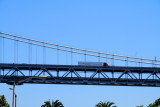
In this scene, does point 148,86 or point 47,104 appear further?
point 47,104

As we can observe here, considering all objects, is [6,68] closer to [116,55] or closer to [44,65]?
[44,65]

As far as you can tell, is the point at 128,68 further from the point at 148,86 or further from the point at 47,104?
the point at 47,104

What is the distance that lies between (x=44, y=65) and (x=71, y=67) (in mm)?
5930

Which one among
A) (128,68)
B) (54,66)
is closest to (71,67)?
(54,66)

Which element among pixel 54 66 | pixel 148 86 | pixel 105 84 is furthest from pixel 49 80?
pixel 148 86

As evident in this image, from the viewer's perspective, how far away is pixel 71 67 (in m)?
138

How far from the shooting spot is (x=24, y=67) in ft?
448

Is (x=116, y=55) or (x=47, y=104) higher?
(x=116, y=55)

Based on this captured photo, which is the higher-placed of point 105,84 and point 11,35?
point 11,35

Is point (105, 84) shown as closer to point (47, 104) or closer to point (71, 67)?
point (71, 67)

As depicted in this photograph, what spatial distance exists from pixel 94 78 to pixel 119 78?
5.51 m

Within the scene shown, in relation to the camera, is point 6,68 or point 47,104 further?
point 47,104

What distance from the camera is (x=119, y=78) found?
454 ft

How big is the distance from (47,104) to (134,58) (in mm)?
25123
